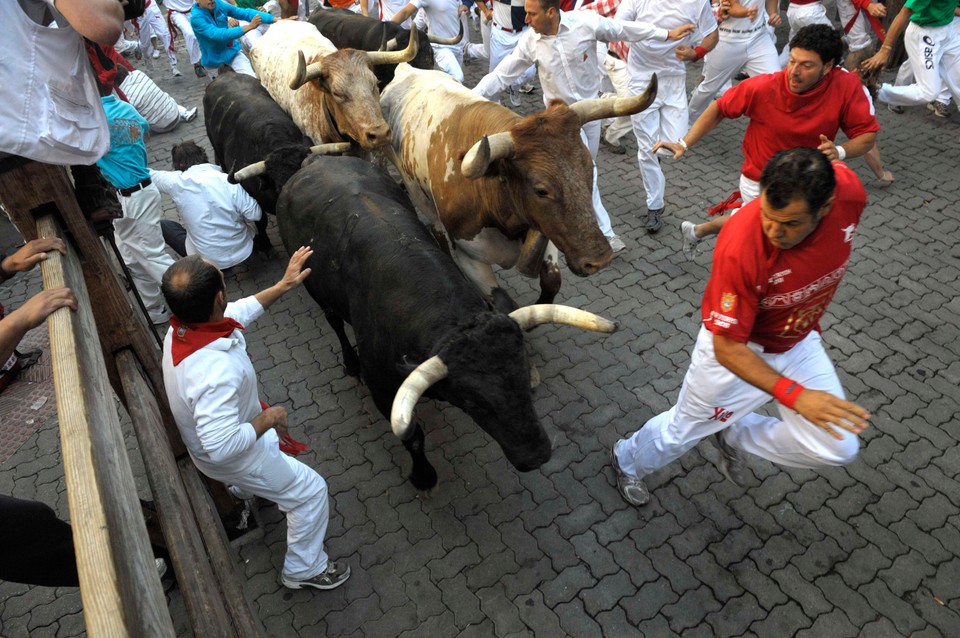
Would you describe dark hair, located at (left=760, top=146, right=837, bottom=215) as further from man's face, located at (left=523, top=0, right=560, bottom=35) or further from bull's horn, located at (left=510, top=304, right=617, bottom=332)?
man's face, located at (left=523, top=0, right=560, bottom=35)

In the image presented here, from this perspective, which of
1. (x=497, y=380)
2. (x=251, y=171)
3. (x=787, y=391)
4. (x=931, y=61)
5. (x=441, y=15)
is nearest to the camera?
(x=787, y=391)

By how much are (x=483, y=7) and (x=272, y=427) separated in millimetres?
8862

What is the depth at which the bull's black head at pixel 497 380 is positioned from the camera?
10.6ft

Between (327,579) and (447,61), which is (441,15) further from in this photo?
(327,579)

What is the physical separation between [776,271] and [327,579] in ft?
10.6

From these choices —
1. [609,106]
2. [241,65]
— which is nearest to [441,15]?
[241,65]

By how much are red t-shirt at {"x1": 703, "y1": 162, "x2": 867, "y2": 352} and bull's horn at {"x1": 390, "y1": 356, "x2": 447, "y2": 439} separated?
1432mm

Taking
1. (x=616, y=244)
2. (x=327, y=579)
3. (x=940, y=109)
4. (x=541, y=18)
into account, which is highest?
(x=541, y=18)

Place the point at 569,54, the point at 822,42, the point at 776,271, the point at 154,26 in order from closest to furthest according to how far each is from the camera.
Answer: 1. the point at 776,271
2. the point at 822,42
3. the point at 569,54
4. the point at 154,26

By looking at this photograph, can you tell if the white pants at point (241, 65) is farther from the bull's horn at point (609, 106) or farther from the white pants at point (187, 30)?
the bull's horn at point (609, 106)

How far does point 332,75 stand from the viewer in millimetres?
5949

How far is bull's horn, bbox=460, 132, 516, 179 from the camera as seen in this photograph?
3873 mm

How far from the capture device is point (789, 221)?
2.77m

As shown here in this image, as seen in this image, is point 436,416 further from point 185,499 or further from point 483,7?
point 483,7
